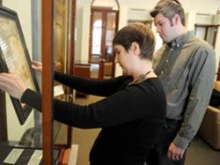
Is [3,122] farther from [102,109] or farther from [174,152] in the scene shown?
[174,152]

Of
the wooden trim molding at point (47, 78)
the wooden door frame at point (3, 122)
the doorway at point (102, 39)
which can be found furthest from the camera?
the doorway at point (102, 39)

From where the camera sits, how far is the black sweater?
2.75 ft

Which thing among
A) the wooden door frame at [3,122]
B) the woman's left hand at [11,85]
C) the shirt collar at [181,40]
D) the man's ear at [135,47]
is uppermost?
the shirt collar at [181,40]

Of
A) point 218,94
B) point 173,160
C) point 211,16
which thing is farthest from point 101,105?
point 211,16

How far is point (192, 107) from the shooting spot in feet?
4.88

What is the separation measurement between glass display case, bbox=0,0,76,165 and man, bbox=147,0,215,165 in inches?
27.4

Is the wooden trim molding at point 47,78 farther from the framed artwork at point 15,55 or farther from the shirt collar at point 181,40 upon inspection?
the shirt collar at point 181,40

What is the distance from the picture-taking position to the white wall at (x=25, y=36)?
1.28 metres

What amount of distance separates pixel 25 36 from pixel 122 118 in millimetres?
856

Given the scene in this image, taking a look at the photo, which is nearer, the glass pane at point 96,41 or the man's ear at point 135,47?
the man's ear at point 135,47

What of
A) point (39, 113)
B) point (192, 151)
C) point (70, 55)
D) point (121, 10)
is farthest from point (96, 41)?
point (39, 113)

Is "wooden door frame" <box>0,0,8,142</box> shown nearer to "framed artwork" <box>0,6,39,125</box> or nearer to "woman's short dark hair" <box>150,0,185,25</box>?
"framed artwork" <box>0,6,39,125</box>

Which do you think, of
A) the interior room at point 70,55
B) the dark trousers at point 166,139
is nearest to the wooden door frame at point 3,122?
the interior room at point 70,55

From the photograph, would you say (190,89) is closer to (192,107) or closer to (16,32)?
(192,107)
